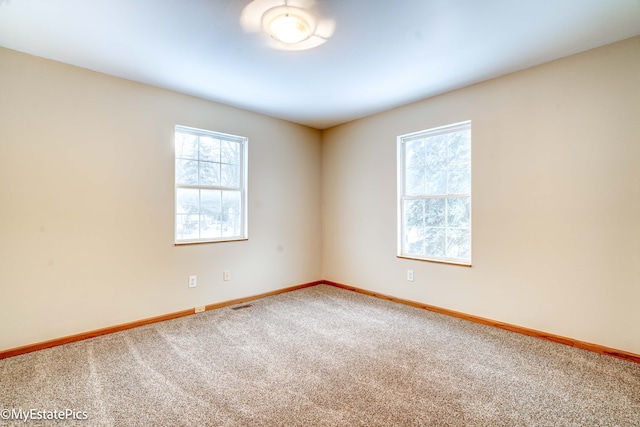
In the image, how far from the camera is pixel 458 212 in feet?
10.7

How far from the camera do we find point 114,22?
2.05 m

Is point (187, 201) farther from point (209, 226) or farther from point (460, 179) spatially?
point (460, 179)

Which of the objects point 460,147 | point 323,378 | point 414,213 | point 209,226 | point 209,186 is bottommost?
point 323,378

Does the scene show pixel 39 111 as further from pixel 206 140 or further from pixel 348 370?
pixel 348 370

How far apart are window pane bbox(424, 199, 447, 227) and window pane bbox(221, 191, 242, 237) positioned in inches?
93.8

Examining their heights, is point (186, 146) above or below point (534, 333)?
above

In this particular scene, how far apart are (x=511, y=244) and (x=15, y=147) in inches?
176

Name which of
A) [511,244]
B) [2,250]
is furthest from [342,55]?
[2,250]

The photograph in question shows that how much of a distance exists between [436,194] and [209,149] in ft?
9.21

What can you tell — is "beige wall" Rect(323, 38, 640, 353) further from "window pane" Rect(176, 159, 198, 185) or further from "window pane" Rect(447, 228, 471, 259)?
"window pane" Rect(176, 159, 198, 185)

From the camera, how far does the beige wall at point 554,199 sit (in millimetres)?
2297

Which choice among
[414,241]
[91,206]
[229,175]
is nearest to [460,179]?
[414,241]

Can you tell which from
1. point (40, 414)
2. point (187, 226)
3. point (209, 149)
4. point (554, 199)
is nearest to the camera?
point (40, 414)

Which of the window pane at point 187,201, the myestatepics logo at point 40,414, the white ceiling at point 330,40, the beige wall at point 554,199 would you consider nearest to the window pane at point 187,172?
the window pane at point 187,201
